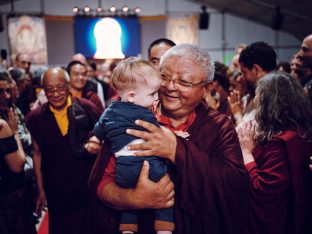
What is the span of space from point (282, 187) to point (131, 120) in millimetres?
1019

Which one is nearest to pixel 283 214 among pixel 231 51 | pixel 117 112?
pixel 117 112

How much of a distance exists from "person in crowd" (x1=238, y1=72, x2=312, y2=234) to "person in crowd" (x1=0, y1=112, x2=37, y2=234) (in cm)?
148

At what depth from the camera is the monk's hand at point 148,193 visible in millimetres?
1388

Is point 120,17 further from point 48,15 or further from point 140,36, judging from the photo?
point 48,15

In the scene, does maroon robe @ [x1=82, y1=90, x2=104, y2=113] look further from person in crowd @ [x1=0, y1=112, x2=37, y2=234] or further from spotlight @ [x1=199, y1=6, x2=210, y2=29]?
spotlight @ [x1=199, y1=6, x2=210, y2=29]

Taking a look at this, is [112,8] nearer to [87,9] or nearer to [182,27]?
[87,9]

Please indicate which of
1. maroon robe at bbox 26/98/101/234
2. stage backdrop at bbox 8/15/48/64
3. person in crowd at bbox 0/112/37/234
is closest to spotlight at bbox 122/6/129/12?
stage backdrop at bbox 8/15/48/64

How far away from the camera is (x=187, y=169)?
1.40m

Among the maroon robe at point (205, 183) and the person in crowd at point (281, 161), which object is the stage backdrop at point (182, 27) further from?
the maroon robe at point (205, 183)

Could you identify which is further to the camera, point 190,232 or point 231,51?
point 231,51

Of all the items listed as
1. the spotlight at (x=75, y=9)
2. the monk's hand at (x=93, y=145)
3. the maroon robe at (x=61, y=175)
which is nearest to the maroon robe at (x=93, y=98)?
the maroon robe at (x=61, y=175)

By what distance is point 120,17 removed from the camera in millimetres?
11320

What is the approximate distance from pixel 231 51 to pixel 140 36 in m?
3.46

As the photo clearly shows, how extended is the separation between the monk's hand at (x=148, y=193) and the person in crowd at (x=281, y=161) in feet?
2.46
